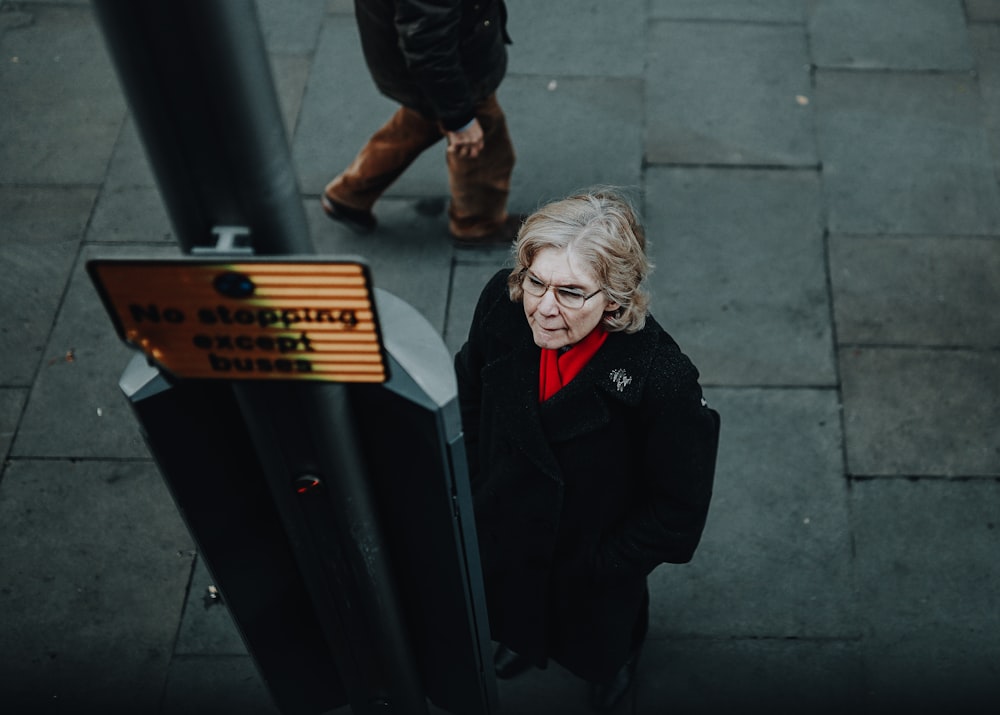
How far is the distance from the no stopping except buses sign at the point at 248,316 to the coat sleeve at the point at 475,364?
1.09m

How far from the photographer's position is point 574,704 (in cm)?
408

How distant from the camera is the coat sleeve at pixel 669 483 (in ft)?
8.87

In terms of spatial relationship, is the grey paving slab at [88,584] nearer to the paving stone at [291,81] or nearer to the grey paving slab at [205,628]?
the grey paving slab at [205,628]

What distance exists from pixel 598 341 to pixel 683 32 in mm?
4231

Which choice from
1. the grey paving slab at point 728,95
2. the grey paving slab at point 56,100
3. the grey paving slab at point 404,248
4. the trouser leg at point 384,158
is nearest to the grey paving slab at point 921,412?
the grey paving slab at point 728,95

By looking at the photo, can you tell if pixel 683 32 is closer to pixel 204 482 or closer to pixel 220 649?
pixel 220 649

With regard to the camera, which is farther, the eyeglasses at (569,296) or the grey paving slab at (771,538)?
the grey paving slab at (771,538)

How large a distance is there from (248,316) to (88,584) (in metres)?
3.19

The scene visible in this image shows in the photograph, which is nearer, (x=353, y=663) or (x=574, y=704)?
(x=353, y=663)

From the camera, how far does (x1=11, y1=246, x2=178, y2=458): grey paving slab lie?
4789mm

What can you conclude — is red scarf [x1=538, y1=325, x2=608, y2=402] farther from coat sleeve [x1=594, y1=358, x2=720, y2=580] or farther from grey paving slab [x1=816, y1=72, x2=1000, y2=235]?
grey paving slab [x1=816, y1=72, x2=1000, y2=235]

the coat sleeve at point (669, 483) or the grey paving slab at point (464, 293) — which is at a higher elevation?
the coat sleeve at point (669, 483)

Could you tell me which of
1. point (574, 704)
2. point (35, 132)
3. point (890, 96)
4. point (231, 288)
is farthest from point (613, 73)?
point (231, 288)

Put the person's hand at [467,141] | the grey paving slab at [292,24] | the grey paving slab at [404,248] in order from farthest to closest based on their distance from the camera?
the grey paving slab at [292,24], the grey paving slab at [404,248], the person's hand at [467,141]
